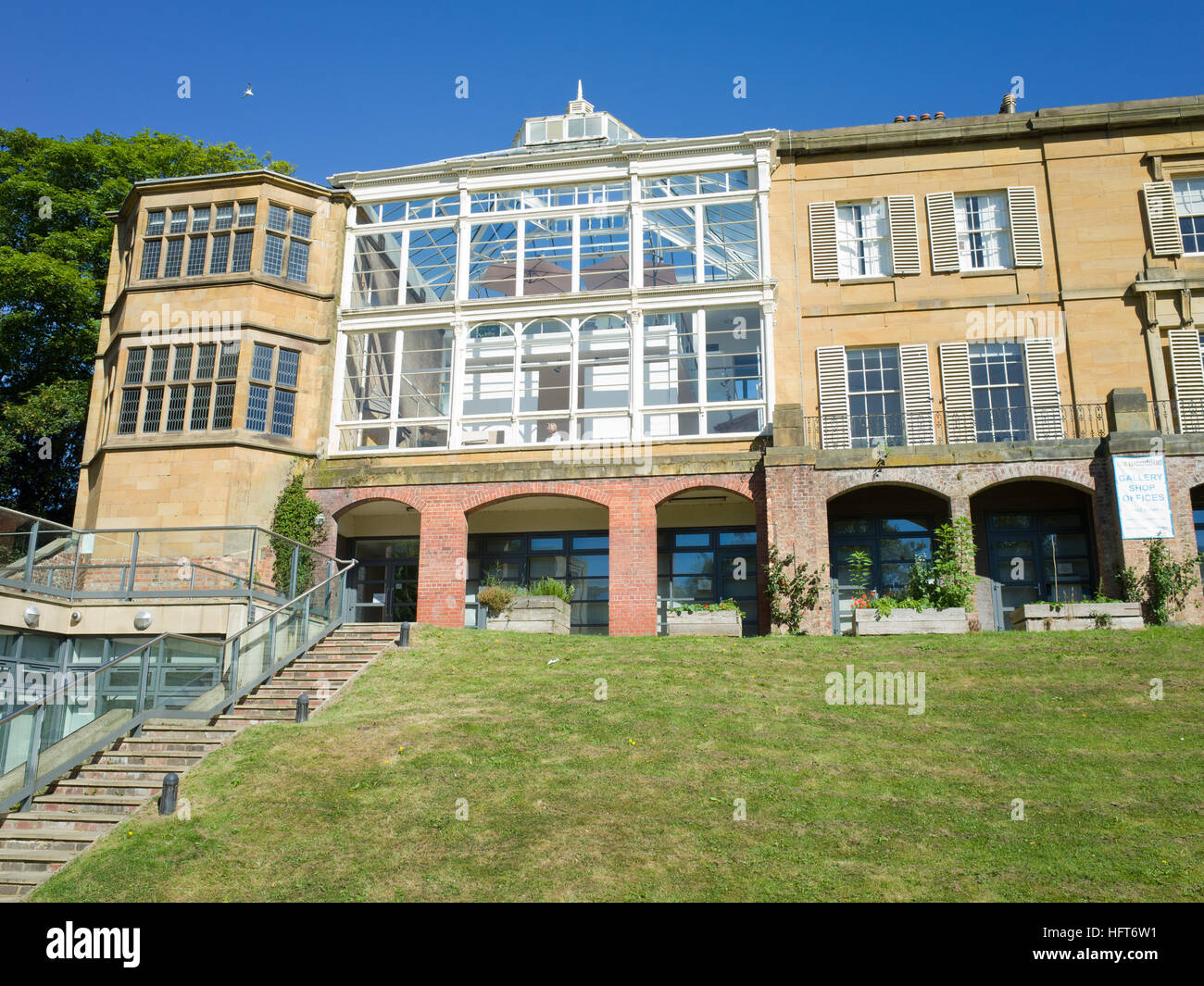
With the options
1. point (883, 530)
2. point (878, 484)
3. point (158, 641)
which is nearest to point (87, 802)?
point (158, 641)

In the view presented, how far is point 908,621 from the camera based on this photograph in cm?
1825

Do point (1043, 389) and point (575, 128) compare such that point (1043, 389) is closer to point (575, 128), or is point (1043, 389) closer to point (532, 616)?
point (532, 616)

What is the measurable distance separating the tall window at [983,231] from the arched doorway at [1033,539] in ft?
16.7

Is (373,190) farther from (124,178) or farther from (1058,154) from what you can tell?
(1058,154)

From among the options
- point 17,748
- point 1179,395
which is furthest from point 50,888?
point 1179,395

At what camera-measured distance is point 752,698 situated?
14.0 meters

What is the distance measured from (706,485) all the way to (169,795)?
40.1 feet

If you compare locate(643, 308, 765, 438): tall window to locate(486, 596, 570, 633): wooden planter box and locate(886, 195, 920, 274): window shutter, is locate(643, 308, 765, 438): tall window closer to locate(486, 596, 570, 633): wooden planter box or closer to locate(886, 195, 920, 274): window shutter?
locate(886, 195, 920, 274): window shutter

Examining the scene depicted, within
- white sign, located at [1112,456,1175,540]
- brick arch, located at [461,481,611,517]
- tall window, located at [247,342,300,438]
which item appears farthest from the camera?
tall window, located at [247,342,300,438]

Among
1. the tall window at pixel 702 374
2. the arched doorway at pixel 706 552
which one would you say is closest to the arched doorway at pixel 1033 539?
the arched doorway at pixel 706 552

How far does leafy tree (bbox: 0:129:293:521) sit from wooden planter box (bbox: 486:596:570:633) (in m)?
13.9

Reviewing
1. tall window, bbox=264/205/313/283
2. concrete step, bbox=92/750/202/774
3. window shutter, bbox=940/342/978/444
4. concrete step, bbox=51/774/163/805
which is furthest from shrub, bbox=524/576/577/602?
concrete step, bbox=51/774/163/805

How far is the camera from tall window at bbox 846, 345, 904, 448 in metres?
21.9

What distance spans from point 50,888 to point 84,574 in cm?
798
